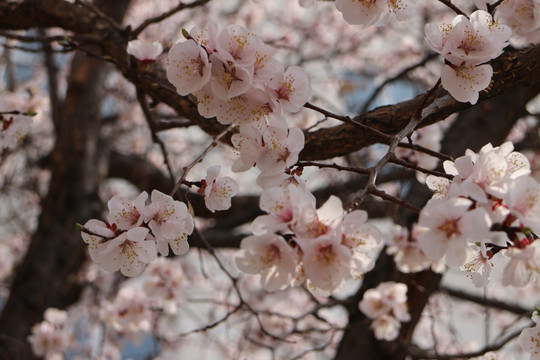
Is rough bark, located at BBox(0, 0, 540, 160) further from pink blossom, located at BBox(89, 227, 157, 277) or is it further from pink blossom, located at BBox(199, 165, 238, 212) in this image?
pink blossom, located at BBox(89, 227, 157, 277)

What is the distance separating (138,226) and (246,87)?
0.31 m

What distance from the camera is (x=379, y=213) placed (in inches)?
128

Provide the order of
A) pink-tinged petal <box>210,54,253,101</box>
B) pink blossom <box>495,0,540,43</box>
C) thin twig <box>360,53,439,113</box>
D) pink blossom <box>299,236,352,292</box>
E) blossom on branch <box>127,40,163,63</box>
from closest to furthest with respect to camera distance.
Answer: pink blossom <box>299,236,352,292</box>
pink-tinged petal <box>210,54,253,101</box>
pink blossom <box>495,0,540,43</box>
blossom on branch <box>127,40,163,63</box>
thin twig <box>360,53,439,113</box>

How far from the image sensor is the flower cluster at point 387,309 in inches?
77.2

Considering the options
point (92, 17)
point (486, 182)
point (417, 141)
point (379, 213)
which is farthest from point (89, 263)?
point (486, 182)

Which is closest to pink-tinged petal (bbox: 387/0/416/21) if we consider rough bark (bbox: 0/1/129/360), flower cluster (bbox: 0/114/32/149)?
flower cluster (bbox: 0/114/32/149)

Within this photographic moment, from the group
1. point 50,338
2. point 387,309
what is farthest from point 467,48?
point 50,338

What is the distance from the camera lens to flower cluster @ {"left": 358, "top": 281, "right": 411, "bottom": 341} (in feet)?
6.44

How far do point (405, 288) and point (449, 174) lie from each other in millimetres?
1147

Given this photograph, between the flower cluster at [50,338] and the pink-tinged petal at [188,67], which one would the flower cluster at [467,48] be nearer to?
the pink-tinged petal at [188,67]

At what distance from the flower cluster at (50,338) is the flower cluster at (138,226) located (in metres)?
1.90

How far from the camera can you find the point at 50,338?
259cm

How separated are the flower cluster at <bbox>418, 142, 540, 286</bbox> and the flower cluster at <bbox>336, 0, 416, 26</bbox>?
0.42 metres

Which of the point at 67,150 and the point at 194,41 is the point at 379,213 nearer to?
the point at 67,150
